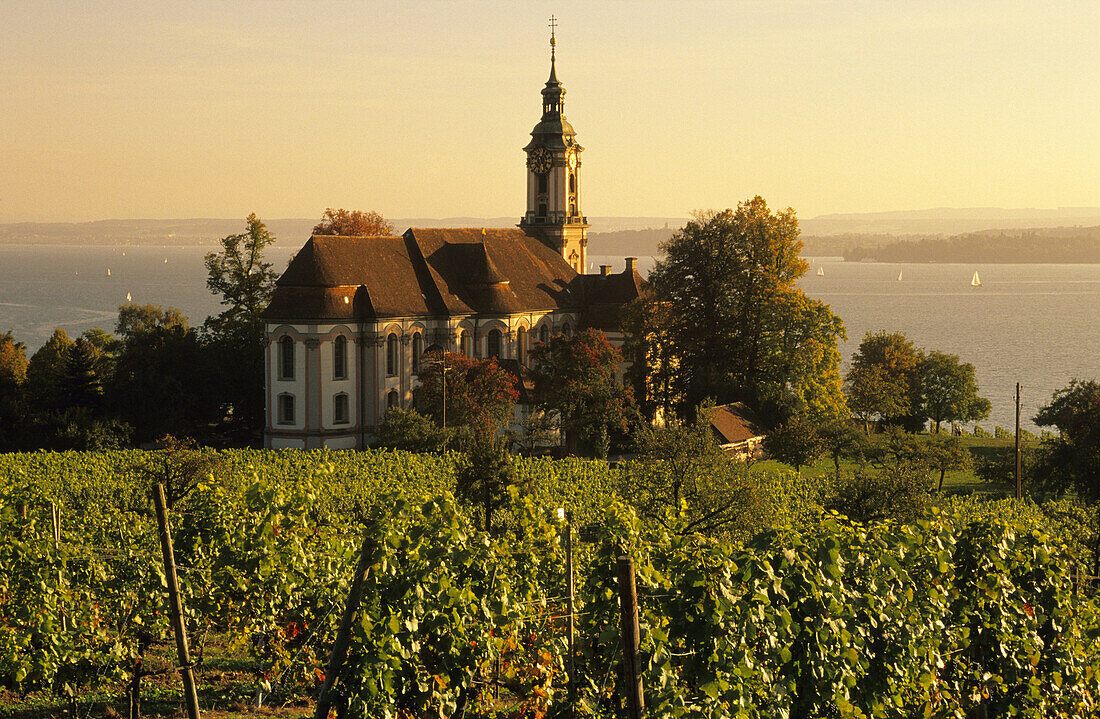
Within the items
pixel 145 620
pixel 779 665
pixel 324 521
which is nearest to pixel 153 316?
pixel 324 521

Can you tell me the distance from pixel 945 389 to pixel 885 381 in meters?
10.2

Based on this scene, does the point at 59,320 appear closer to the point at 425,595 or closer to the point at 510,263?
the point at 510,263

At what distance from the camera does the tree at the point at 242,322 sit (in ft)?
193

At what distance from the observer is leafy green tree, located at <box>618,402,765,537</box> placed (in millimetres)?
27031

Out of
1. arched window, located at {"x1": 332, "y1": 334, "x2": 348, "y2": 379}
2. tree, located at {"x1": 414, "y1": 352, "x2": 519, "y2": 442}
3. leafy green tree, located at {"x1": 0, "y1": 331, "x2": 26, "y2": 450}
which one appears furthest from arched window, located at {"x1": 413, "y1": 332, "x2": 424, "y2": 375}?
leafy green tree, located at {"x1": 0, "y1": 331, "x2": 26, "y2": 450}

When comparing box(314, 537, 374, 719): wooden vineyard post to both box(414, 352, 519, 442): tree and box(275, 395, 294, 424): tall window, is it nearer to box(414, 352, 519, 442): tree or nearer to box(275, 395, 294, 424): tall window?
box(414, 352, 519, 442): tree

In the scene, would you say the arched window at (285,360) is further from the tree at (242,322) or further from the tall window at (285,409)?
the tree at (242,322)

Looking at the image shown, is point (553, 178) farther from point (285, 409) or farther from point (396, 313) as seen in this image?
point (285, 409)

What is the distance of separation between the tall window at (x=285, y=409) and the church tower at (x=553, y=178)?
22031 millimetres

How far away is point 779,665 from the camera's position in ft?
39.9

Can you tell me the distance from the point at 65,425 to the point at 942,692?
154 feet

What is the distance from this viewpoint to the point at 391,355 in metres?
54.7

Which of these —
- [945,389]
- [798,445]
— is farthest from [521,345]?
[945,389]

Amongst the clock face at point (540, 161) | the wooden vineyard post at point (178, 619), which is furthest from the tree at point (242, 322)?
the wooden vineyard post at point (178, 619)
